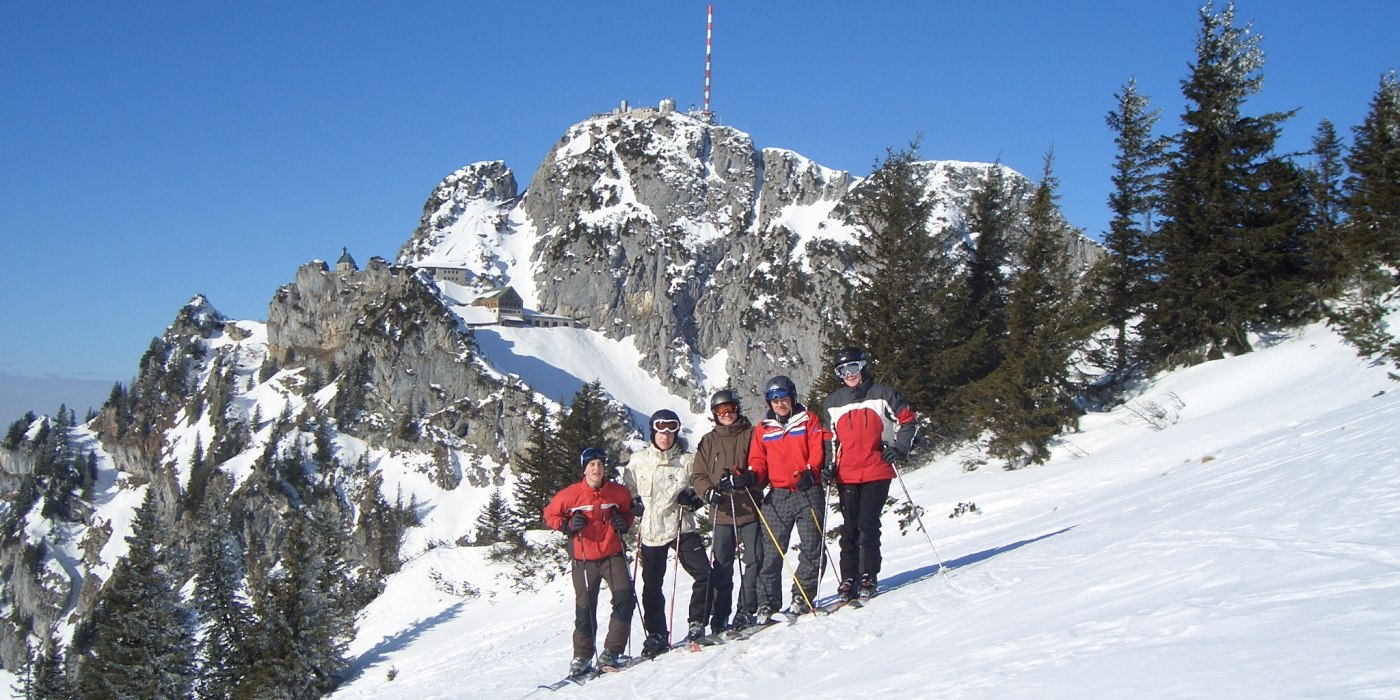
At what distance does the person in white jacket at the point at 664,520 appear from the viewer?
7637 millimetres

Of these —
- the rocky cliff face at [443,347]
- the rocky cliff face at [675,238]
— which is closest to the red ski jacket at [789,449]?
the rocky cliff face at [443,347]

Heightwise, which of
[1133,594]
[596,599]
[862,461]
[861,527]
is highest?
[862,461]

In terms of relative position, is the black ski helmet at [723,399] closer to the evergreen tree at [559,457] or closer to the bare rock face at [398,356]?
the evergreen tree at [559,457]

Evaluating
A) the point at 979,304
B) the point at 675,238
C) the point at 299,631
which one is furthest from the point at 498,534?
the point at 675,238

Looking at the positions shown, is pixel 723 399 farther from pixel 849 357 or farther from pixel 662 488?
pixel 849 357

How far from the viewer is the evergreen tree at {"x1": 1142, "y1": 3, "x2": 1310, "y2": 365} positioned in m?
19.5

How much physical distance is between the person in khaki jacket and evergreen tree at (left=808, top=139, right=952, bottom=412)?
46.9 feet

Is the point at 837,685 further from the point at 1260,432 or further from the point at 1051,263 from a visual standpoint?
the point at 1051,263

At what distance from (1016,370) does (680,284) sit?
129 metres

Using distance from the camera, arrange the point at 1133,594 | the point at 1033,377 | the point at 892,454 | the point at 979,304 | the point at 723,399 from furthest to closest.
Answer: the point at 979,304, the point at 1033,377, the point at 723,399, the point at 892,454, the point at 1133,594

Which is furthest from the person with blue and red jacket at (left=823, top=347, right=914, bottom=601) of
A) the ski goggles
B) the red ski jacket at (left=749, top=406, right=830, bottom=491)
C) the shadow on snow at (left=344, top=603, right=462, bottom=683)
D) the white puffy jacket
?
the shadow on snow at (left=344, top=603, right=462, bottom=683)

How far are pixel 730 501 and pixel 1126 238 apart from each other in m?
23.1

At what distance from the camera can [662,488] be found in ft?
25.7

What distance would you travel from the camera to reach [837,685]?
4.93m
